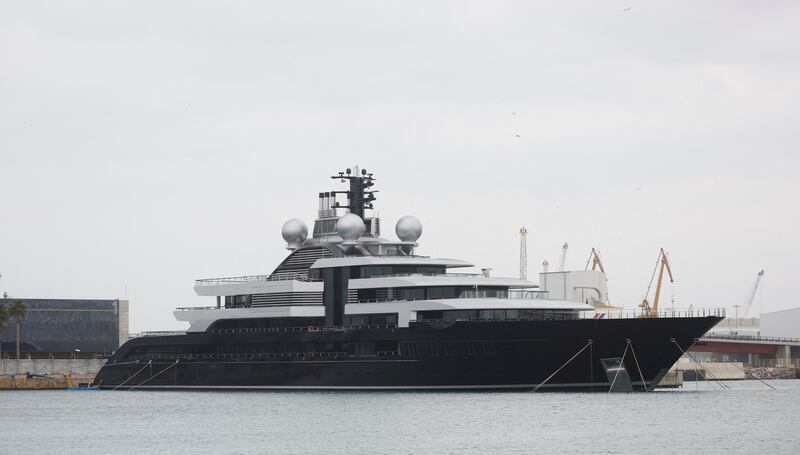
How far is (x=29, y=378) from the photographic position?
102625 mm

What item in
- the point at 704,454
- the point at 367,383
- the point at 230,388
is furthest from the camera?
the point at 230,388

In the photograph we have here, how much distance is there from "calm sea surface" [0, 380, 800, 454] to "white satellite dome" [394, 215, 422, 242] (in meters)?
10.8

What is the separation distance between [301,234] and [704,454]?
130 ft

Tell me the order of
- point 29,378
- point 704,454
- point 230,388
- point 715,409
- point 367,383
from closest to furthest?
point 704,454, point 715,409, point 367,383, point 230,388, point 29,378

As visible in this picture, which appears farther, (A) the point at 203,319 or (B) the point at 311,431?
(A) the point at 203,319

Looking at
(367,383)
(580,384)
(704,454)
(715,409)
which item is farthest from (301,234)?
(704,454)

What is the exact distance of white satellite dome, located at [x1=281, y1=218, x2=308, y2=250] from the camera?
276 ft

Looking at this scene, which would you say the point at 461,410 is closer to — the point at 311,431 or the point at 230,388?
the point at 311,431

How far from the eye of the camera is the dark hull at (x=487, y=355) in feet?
228

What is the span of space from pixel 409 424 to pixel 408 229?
23404 millimetres

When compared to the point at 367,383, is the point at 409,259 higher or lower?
higher

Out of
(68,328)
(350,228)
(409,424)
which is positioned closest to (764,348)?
(68,328)

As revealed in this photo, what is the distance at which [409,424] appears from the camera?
58.3 meters

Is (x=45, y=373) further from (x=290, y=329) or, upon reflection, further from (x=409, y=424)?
(x=409, y=424)
